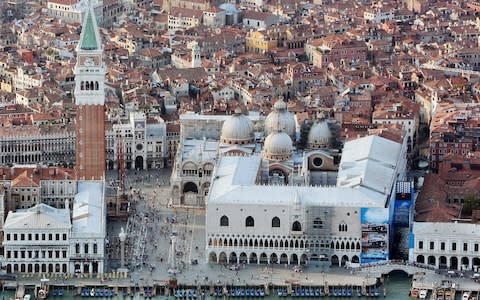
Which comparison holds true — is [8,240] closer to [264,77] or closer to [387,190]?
[387,190]

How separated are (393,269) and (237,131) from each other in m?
12.6

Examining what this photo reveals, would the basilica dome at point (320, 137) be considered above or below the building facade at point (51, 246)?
above

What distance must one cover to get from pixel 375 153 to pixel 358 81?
20155mm

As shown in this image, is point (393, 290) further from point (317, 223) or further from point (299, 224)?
point (299, 224)

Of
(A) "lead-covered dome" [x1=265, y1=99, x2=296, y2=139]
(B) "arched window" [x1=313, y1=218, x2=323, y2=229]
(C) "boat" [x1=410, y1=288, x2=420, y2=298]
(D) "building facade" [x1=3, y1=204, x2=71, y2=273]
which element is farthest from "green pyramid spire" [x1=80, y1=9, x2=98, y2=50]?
(C) "boat" [x1=410, y1=288, x2=420, y2=298]

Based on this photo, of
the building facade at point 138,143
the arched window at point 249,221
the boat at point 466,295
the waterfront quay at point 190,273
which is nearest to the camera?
the boat at point 466,295

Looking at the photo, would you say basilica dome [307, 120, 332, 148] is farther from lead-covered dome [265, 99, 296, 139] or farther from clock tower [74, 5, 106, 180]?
clock tower [74, 5, 106, 180]

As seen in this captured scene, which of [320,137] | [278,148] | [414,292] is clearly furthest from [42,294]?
[320,137]

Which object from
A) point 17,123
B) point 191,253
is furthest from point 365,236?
point 17,123

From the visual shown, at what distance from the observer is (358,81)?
96.2 metres

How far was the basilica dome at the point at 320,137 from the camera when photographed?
79188 mm

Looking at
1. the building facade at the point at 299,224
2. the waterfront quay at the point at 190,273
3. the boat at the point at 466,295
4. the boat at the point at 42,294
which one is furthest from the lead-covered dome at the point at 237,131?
the boat at the point at 466,295

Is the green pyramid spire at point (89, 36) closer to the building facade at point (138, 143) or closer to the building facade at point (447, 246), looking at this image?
the building facade at point (138, 143)

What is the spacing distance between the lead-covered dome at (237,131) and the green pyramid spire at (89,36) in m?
8.06
